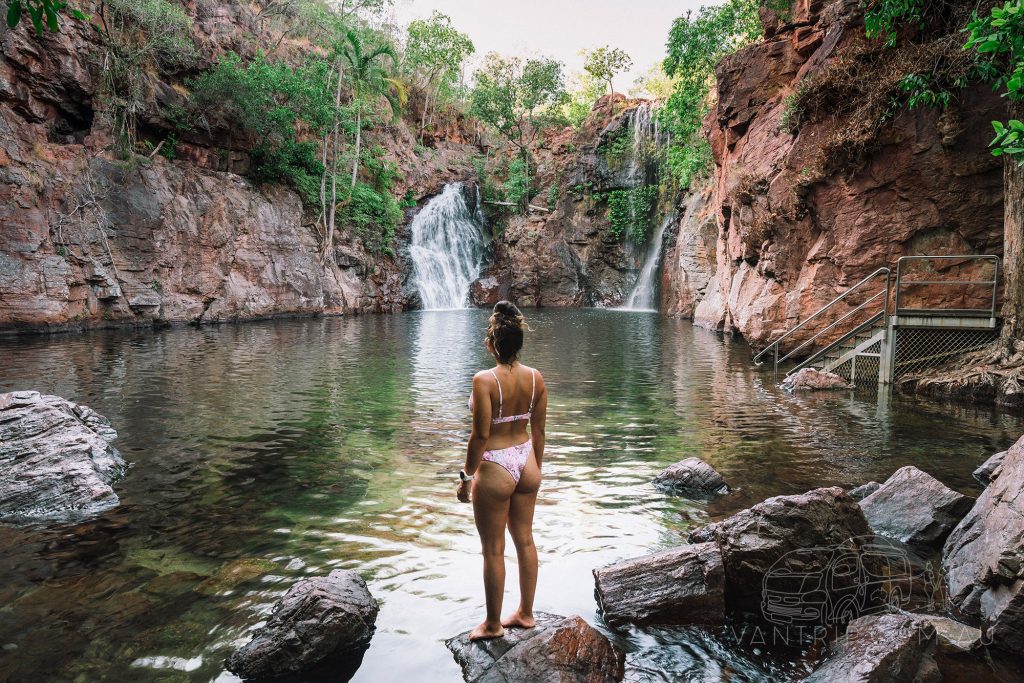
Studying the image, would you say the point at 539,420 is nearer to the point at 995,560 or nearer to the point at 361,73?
the point at 995,560

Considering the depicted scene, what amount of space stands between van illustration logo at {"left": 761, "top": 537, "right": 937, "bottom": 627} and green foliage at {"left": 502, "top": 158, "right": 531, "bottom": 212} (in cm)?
4764

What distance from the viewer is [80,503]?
6.00m

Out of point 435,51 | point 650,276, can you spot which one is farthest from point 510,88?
point 650,276

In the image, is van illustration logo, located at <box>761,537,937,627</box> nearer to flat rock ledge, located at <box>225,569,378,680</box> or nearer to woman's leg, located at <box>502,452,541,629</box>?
woman's leg, located at <box>502,452,541,629</box>

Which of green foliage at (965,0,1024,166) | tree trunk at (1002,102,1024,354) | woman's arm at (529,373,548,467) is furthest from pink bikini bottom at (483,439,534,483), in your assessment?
tree trunk at (1002,102,1024,354)

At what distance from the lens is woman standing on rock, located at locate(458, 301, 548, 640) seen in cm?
345

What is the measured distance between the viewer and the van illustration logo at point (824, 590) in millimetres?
4109

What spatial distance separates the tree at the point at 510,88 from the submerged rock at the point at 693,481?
1829 inches

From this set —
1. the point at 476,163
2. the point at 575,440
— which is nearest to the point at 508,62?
the point at 476,163

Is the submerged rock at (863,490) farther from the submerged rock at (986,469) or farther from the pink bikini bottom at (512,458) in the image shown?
the pink bikini bottom at (512,458)

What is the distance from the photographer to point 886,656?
3.25 m

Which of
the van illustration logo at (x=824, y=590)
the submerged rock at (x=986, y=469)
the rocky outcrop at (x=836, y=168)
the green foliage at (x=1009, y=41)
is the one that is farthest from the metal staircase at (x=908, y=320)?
the van illustration logo at (x=824, y=590)

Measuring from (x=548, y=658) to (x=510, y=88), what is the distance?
51.4 m

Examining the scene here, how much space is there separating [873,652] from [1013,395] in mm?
10413
